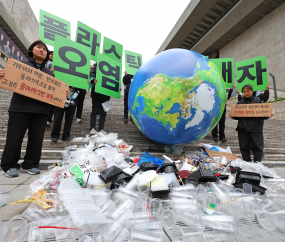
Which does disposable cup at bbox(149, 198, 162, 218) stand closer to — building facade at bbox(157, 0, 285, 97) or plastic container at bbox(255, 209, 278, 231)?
plastic container at bbox(255, 209, 278, 231)

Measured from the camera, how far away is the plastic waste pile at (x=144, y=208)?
1092 millimetres

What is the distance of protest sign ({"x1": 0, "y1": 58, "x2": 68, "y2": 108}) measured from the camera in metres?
2.18

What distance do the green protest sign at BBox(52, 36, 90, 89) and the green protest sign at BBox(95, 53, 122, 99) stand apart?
33cm

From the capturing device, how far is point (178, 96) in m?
2.66

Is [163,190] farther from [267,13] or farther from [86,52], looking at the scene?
[267,13]

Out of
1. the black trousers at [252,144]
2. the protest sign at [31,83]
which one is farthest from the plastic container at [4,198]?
the black trousers at [252,144]

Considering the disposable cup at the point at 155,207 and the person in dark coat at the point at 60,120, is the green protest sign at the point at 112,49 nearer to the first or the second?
the person in dark coat at the point at 60,120

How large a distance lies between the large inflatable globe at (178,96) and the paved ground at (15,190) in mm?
1874

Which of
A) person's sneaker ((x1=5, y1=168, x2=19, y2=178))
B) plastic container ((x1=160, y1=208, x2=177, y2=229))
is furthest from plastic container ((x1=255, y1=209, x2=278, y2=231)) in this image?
person's sneaker ((x1=5, y1=168, x2=19, y2=178))

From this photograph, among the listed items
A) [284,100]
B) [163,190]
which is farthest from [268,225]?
[284,100]

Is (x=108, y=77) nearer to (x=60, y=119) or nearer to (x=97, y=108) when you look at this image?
(x=97, y=108)

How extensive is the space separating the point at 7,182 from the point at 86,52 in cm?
286

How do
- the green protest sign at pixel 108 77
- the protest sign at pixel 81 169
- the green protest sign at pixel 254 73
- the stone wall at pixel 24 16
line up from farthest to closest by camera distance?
the stone wall at pixel 24 16 < the green protest sign at pixel 254 73 < the green protest sign at pixel 108 77 < the protest sign at pixel 81 169

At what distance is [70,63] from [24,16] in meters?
23.4
